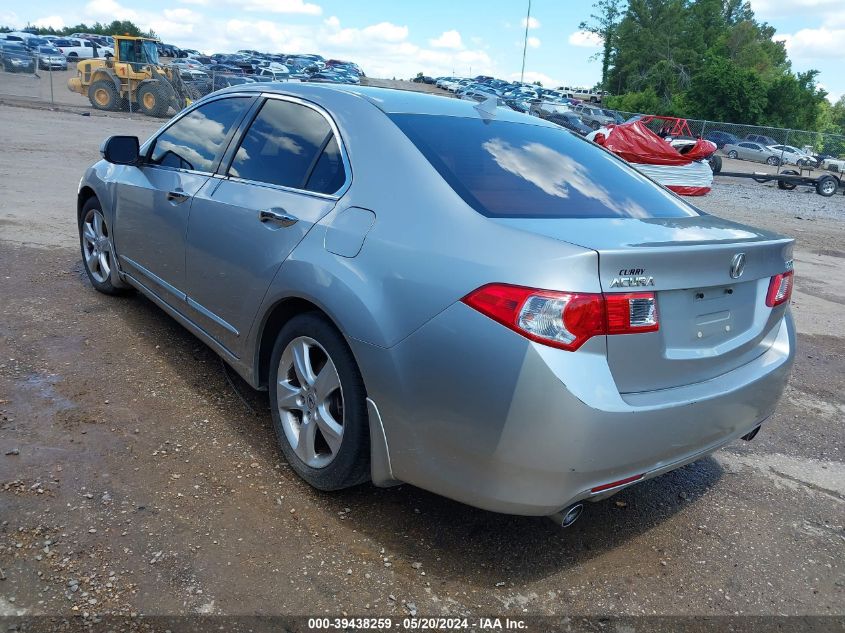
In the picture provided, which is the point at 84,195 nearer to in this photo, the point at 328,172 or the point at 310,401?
the point at 328,172

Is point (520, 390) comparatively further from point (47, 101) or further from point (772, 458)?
point (47, 101)

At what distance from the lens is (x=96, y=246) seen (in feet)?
17.0

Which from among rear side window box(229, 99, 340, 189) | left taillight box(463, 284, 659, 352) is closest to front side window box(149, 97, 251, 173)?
rear side window box(229, 99, 340, 189)

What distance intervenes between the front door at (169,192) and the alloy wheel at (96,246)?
Answer: 0.43m

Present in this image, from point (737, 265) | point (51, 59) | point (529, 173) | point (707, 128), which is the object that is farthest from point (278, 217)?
point (51, 59)

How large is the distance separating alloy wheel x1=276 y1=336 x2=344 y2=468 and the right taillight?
182 centimetres

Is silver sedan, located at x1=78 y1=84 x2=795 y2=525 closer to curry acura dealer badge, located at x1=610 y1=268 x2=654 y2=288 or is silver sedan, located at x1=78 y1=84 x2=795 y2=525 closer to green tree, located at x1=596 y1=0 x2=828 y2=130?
curry acura dealer badge, located at x1=610 y1=268 x2=654 y2=288

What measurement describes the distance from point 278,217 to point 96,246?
2822 millimetres

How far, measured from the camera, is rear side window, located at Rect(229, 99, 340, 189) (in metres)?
3.16

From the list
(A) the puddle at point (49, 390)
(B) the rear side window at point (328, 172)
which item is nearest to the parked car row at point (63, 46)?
(A) the puddle at point (49, 390)

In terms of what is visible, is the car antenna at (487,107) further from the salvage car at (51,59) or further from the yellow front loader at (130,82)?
the salvage car at (51,59)

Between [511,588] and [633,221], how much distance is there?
1485 millimetres

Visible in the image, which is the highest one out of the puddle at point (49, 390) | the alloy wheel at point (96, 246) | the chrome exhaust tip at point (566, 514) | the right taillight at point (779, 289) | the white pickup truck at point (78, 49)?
the white pickup truck at point (78, 49)

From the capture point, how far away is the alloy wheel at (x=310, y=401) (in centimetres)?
280
